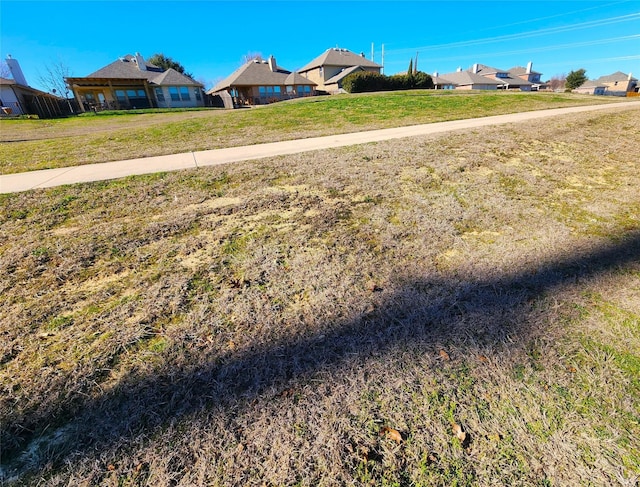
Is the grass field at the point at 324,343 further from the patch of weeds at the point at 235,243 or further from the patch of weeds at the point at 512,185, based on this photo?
the patch of weeds at the point at 512,185

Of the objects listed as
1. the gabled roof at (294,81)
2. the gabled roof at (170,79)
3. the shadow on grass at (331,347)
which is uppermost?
the gabled roof at (170,79)

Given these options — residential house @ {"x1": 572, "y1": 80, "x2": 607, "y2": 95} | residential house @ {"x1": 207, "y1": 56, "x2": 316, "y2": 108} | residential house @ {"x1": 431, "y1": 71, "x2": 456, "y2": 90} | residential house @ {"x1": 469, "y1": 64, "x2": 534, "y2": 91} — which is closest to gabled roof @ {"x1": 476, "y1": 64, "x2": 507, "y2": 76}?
residential house @ {"x1": 469, "y1": 64, "x2": 534, "y2": 91}

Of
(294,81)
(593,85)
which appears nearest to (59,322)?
(294,81)

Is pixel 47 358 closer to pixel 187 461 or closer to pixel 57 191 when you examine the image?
pixel 187 461

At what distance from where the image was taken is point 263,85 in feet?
123

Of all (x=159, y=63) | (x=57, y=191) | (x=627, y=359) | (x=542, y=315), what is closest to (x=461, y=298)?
(x=542, y=315)

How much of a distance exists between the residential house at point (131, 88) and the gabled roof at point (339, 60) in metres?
17.0

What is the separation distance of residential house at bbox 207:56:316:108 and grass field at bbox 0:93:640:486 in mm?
36481

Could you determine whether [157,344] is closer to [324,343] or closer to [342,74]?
[324,343]

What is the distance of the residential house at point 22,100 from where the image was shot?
28.1 metres

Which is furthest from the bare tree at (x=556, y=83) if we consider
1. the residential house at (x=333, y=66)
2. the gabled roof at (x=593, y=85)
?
the residential house at (x=333, y=66)

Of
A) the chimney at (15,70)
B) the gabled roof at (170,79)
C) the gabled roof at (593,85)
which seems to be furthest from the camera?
the gabled roof at (593,85)

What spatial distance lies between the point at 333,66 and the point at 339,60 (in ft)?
5.45

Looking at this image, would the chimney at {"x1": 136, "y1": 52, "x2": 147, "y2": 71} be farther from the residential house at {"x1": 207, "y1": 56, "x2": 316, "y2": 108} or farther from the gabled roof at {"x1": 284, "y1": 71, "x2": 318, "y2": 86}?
the gabled roof at {"x1": 284, "y1": 71, "x2": 318, "y2": 86}
